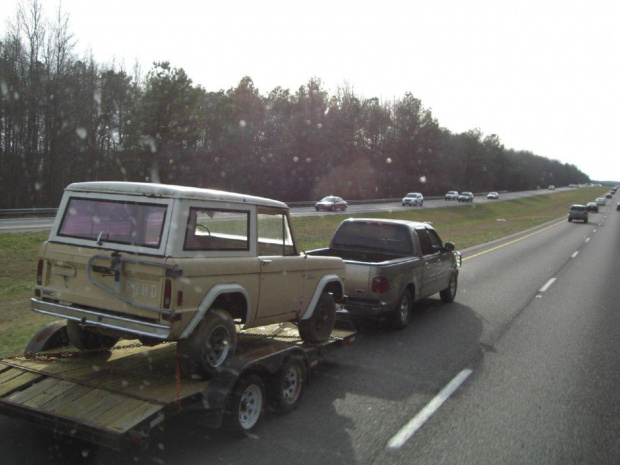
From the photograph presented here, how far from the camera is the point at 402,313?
9289 mm

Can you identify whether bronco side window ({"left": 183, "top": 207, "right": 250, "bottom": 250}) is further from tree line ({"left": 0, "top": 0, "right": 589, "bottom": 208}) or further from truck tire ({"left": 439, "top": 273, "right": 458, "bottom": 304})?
tree line ({"left": 0, "top": 0, "right": 589, "bottom": 208})

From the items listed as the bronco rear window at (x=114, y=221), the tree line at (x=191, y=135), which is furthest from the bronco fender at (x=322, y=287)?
the tree line at (x=191, y=135)

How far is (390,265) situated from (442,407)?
3.35 meters

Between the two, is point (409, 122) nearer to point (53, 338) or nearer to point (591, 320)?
point (591, 320)

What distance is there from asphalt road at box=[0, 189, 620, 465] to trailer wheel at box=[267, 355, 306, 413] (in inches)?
5.4

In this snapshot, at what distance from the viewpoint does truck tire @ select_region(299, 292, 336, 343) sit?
6.64m

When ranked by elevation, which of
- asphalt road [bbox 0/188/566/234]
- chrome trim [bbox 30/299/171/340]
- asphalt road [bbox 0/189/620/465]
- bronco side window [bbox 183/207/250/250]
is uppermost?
bronco side window [bbox 183/207/250/250]

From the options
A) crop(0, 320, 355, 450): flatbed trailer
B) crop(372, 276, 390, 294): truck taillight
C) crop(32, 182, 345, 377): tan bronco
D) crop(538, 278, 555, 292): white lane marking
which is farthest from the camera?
crop(538, 278, 555, 292): white lane marking

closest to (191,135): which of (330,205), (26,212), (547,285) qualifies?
(330,205)

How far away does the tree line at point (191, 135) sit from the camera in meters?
41.1

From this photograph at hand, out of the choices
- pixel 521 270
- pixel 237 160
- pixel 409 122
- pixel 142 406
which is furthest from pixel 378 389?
pixel 409 122

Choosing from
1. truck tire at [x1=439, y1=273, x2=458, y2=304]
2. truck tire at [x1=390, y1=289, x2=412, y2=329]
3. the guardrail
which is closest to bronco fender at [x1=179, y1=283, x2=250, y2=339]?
truck tire at [x1=390, y1=289, x2=412, y2=329]

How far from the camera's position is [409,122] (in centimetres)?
9312

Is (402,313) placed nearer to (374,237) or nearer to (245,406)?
(374,237)
